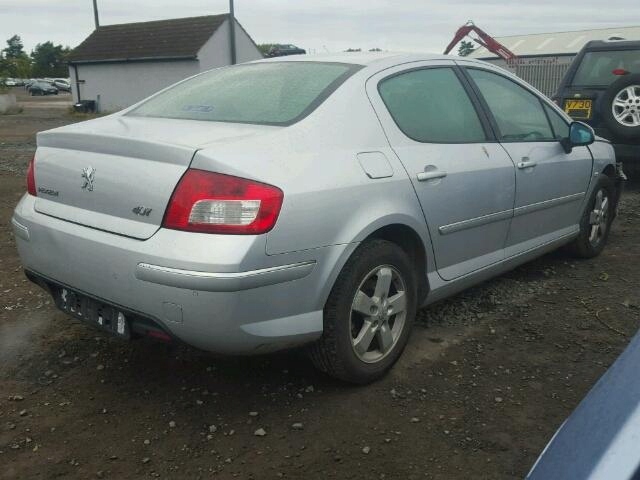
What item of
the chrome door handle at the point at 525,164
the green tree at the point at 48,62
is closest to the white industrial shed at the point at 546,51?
the chrome door handle at the point at 525,164

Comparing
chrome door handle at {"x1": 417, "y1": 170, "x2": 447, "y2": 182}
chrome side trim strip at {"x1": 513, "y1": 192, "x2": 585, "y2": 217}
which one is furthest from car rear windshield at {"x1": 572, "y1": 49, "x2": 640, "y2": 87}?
chrome door handle at {"x1": 417, "y1": 170, "x2": 447, "y2": 182}

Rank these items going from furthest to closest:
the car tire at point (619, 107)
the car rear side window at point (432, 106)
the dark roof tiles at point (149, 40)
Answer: the dark roof tiles at point (149, 40) < the car tire at point (619, 107) < the car rear side window at point (432, 106)

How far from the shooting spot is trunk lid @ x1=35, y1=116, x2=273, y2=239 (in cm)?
252

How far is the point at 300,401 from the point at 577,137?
8.62ft

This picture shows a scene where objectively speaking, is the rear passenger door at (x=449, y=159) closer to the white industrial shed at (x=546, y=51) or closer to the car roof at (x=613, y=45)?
the car roof at (x=613, y=45)

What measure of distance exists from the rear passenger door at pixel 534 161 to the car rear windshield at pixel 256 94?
1.11m

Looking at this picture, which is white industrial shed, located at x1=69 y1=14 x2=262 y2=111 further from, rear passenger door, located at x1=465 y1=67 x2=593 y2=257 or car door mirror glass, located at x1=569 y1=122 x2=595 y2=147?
car door mirror glass, located at x1=569 y1=122 x2=595 y2=147

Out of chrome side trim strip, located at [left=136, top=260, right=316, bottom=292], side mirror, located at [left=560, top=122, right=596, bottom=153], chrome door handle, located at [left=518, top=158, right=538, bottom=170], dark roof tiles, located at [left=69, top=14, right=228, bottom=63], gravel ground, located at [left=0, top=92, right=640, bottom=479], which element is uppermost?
dark roof tiles, located at [left=69, top=14, right=228, bottom=63]

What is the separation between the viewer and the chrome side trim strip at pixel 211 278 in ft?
7.70

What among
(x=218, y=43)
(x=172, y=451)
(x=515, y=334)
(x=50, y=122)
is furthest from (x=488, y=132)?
(x=218, y=43)

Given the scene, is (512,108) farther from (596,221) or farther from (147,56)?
(147,56)

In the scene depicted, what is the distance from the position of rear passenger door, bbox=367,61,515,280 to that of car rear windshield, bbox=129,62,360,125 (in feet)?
0.88

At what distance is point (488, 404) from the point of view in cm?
288

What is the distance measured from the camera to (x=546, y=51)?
2433 cm
